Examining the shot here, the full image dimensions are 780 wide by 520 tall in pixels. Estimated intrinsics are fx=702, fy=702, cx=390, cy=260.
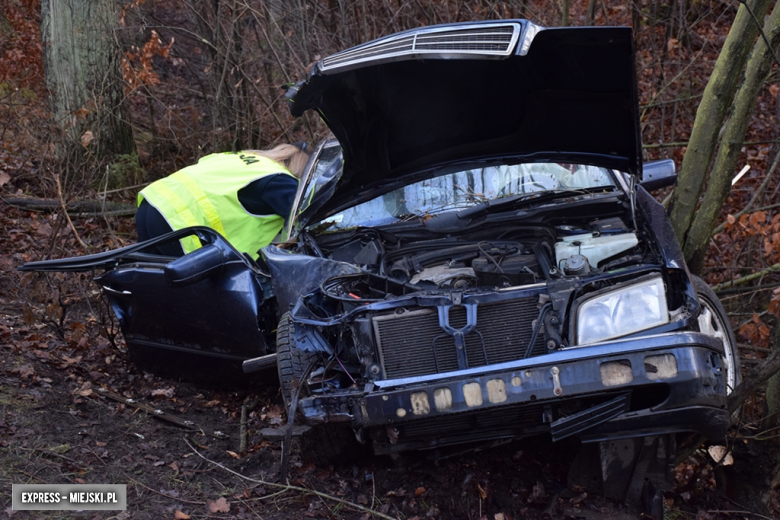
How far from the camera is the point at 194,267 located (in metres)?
3.79

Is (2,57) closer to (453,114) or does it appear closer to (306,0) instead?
(306,0)

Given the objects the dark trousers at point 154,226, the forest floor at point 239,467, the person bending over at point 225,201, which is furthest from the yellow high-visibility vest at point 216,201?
the forest floor at point 239,467

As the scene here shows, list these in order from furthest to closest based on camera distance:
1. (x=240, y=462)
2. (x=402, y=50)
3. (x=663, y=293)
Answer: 1. (x=240, y=462)
2. (x=402, y=50)
3. (x=663, y=293)

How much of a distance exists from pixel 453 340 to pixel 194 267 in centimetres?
156

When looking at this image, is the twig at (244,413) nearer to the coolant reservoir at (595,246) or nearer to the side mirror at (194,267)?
the side mirror at (194,267)

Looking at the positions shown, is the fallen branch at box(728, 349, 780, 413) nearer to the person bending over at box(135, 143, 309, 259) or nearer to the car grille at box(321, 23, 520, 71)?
the car grille at box(321, 23, 520, 71)

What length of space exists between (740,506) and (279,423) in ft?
8.16

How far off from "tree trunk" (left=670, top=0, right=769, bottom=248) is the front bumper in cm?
170

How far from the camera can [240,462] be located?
3660 mm

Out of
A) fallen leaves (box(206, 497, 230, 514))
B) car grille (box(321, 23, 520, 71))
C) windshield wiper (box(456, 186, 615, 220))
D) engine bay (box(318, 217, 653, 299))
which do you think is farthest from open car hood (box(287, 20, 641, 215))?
fallen leaves (box(206, 497, 230, 514))

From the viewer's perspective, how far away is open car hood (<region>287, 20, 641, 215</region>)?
3.25m

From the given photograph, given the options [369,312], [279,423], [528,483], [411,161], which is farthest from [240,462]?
[411,161]

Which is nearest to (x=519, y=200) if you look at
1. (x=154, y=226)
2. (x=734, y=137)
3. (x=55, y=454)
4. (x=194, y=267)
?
(x=734, y=137)

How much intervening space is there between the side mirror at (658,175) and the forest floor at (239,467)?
1494 millimetres
